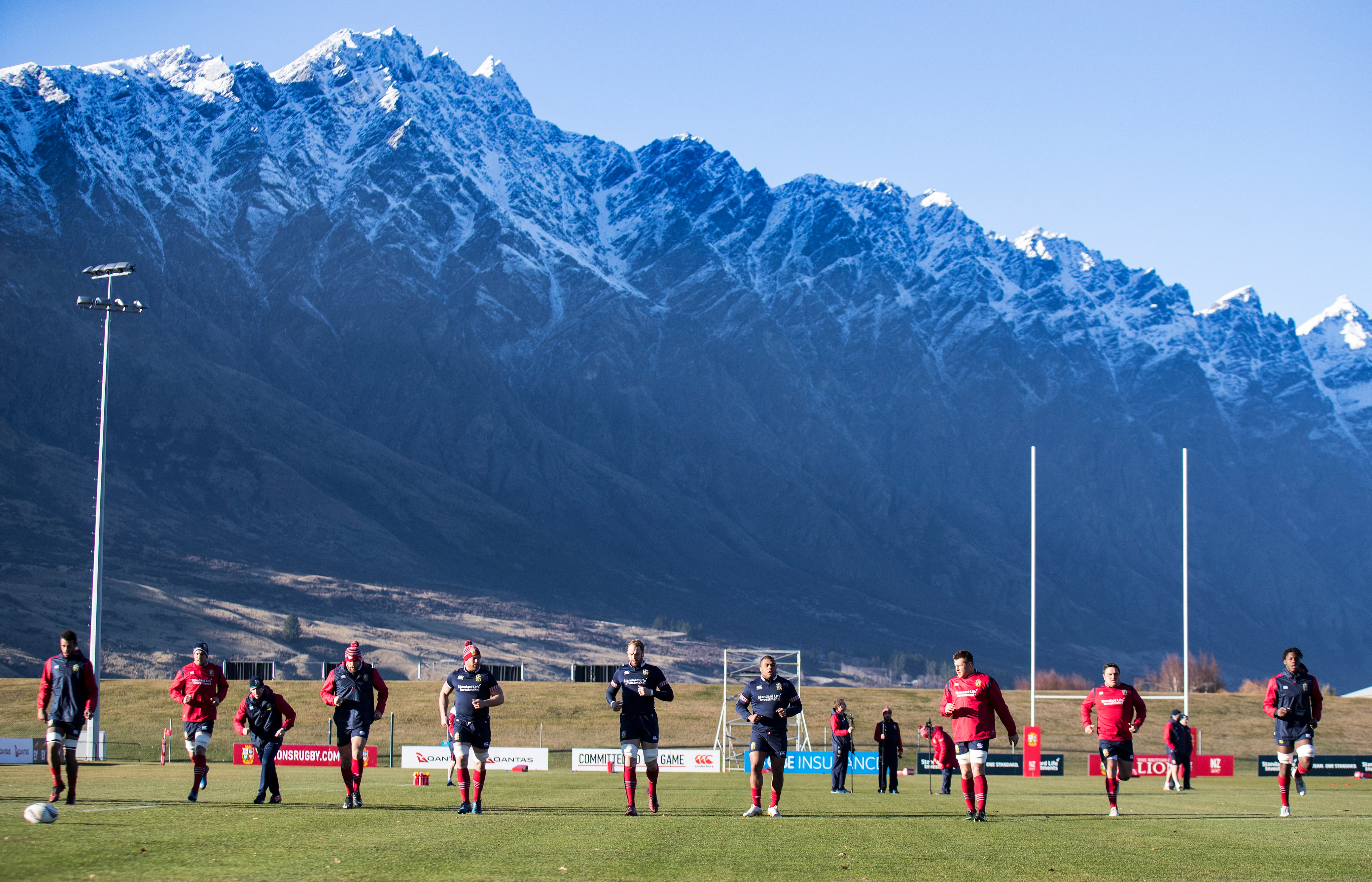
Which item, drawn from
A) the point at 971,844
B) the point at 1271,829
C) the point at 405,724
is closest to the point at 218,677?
the point at 971,844

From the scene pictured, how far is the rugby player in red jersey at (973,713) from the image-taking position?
58.4ft

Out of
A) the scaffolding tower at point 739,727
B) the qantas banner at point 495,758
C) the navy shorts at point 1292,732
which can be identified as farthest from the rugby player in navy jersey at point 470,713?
the qantas banner at point 495,758

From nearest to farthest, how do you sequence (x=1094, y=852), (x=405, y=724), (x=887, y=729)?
(x=1094, y=852) < (x=887, y=729) < (x=405, y=724)

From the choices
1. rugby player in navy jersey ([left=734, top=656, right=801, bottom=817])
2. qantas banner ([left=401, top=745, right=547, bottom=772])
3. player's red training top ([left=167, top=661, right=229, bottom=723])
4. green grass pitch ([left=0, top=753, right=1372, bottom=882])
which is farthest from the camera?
qantas banner ([left=401, top=745, right=547, bottom=772])

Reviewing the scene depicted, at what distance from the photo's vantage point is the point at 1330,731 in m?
69.1

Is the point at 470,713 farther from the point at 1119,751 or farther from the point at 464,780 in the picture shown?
the point at 1119,751

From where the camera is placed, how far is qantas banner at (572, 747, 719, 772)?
41688 millimetres

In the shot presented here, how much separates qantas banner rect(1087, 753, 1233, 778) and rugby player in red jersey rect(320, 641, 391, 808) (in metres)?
29.9

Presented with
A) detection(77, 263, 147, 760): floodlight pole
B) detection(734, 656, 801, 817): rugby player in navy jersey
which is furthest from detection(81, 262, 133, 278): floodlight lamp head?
detection(734, 656, 801, 817): rugby player in navy jersey

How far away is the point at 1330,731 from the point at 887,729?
4616 cm

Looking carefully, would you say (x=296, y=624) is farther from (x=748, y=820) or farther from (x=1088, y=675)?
(x=748, y=820)

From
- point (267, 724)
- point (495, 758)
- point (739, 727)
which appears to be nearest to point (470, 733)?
point (267, 724)

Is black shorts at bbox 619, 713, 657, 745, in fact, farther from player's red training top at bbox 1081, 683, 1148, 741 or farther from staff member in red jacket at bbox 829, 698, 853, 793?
staff member in red jacket at bbox 829, 698, 853, 793

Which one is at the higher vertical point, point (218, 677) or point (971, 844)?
point (218, 677)
